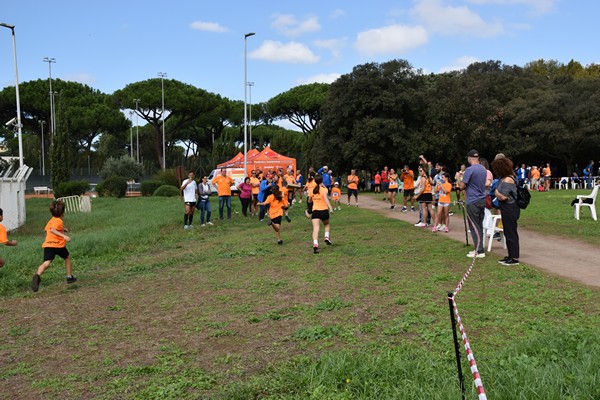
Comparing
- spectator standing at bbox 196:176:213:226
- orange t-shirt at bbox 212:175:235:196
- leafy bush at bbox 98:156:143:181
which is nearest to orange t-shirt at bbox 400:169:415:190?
orange t-shirt at bbox 212:175:235:196

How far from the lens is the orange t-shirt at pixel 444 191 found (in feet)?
43.0

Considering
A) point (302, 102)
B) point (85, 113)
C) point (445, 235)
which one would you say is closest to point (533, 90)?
point (302, 102)

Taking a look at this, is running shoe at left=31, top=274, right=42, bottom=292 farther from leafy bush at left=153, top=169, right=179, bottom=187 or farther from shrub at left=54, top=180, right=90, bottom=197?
leafy bush at left=153, top=169, right=179, bottom=187

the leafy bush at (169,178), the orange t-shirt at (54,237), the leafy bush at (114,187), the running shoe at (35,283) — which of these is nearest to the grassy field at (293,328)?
the running shoe at (35,283)

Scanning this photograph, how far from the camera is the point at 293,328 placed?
581cm

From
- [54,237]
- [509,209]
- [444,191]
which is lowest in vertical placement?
[54,237]

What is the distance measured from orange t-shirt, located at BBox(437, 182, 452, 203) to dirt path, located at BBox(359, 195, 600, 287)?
2.78 feet

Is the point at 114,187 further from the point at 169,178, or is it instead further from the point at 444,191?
the point at 444,191

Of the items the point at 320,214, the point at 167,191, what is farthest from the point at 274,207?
the point at 167,191

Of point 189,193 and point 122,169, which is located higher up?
point 122,169

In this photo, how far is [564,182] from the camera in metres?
40.4

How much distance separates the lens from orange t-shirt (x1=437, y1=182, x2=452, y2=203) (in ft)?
43.0

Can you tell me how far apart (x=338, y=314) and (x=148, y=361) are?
85.2 inches

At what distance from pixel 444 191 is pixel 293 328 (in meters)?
8.31
